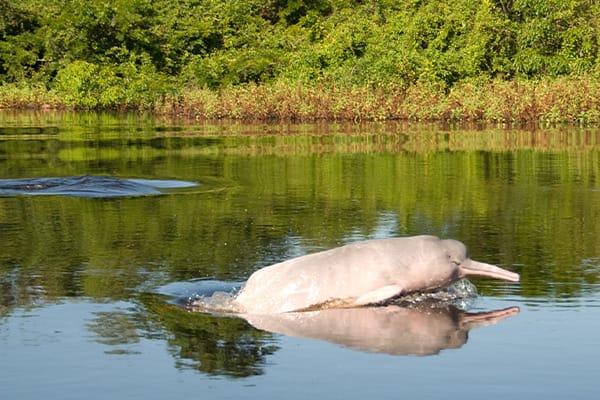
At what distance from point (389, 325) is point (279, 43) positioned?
139ft

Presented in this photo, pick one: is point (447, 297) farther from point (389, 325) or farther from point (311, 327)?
point (311, 327)

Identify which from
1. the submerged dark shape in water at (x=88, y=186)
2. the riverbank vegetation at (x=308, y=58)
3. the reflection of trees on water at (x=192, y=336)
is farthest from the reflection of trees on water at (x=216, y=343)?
the riverbank vegetation at (x=308, y=58)

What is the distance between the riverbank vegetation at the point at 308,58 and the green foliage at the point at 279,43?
0.19 ft

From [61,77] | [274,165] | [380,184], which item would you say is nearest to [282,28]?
[61,77]

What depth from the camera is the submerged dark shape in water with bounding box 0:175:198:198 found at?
18.3 metres

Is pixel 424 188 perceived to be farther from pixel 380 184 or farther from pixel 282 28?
pixel 282 28

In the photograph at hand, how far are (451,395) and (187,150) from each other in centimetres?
2012

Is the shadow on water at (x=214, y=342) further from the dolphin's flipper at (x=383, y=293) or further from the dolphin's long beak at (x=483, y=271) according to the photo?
the dolphin's long beak at (x=483, y=271)

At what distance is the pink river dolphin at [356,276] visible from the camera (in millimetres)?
9359

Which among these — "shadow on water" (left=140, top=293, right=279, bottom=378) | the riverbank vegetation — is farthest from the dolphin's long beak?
the riverbank vegetation

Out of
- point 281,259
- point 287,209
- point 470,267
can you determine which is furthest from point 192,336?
point 287,209

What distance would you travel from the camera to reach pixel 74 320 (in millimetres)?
9367

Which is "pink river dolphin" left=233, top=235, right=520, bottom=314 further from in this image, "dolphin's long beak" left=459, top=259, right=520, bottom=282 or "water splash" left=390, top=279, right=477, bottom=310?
"water splash" left=390, top=279, right=477, bottom=310

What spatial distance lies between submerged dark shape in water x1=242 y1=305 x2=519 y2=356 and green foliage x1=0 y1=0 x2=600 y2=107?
103 feet
